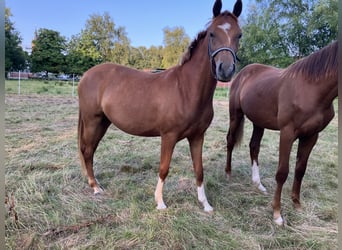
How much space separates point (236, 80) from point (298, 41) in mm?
12157

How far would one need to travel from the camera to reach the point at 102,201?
2457 millimetres

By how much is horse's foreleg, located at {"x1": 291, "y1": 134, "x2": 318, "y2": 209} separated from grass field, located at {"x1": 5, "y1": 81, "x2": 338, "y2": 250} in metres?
0.11

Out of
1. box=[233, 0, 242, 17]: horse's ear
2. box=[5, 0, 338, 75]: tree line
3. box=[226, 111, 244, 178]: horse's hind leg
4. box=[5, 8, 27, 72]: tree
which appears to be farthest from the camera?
box=[5, 0, 338, 75]: tree line

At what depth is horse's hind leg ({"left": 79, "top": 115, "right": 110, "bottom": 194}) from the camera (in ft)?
9.28

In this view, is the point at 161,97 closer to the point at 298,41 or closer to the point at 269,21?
the point at 298,41

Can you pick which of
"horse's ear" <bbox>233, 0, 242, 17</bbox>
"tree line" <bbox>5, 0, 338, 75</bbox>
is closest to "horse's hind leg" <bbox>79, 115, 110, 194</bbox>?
"horse's ear" <bbox>233, 0, 242, 17</bbox>

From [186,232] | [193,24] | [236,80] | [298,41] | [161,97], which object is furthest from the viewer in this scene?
[298,41]

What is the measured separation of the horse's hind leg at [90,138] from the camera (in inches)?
111

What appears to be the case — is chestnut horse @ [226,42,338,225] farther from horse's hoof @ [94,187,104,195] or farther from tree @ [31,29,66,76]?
tree @ [31,29,66,76]

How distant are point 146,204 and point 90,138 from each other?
3.27ft

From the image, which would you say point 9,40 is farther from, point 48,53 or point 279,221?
point 48,53

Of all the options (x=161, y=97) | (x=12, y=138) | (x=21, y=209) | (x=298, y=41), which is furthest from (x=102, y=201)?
(x=298, y=41)

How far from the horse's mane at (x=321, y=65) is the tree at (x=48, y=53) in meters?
20.7

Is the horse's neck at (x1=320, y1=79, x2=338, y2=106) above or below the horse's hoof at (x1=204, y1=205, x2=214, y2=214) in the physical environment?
above
